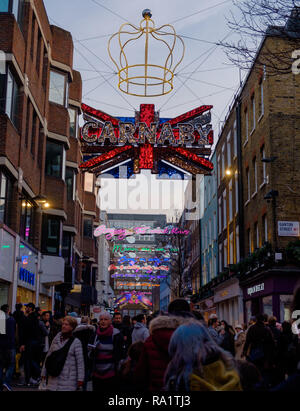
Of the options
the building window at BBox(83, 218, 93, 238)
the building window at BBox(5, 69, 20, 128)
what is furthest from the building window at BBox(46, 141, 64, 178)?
the building window at BBox(83, 218, 93, 238)

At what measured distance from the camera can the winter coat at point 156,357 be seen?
5.04 meters

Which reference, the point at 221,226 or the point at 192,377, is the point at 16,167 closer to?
the point at 192,377

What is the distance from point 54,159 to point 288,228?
1230cm

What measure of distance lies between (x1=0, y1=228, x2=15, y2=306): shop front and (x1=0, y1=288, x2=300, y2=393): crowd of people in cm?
356

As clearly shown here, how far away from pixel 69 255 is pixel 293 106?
16.4m

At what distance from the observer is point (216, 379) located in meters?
3.91

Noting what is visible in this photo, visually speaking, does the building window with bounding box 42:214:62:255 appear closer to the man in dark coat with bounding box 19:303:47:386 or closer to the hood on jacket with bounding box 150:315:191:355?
the man in dark coat with bounding box 19:303:47:386

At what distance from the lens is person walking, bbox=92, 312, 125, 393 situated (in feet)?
29.0

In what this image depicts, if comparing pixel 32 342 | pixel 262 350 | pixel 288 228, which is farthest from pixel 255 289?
pixel 262 350

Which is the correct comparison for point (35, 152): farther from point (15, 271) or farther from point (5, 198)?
point (15, 271)

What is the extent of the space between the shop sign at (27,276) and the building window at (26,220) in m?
1.39

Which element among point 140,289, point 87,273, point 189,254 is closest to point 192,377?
point 87,273

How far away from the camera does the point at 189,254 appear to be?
6331cm

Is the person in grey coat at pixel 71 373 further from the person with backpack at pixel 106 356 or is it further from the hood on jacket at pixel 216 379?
the hood on jacket at pixel 216 379
